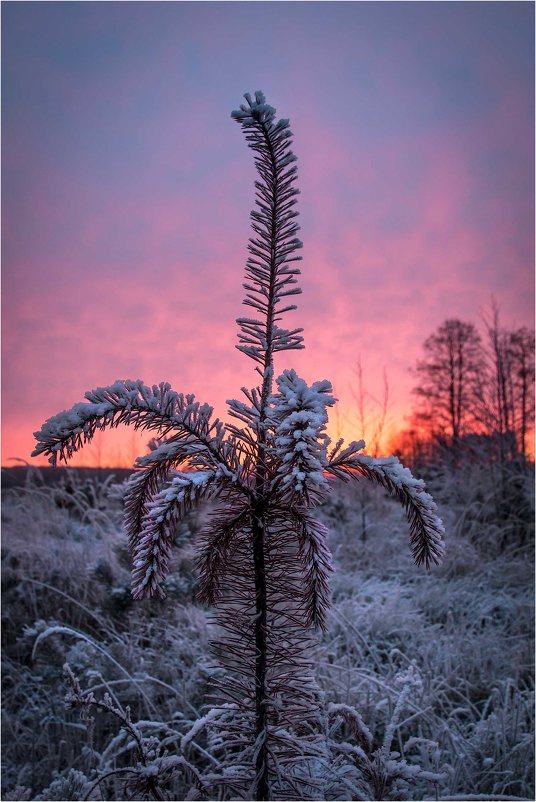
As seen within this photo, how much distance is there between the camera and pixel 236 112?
1.19 m

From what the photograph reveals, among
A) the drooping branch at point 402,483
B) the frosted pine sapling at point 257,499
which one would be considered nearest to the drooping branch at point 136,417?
the frosted pine sapling at point 257,499

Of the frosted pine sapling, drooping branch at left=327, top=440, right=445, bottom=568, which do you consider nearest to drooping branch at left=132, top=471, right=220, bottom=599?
the frosted pine sapling

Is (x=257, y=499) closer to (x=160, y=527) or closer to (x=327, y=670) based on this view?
(x=160, y=527)

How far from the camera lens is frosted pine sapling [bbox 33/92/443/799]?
112 centimetres

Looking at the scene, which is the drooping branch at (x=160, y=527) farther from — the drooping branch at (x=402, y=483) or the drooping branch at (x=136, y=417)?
the drooping branch at (x=402, y=483)

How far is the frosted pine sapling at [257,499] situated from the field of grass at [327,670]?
15 centimetres

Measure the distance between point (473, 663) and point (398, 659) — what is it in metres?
0.48

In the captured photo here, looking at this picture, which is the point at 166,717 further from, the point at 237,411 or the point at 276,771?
the point at 237,411

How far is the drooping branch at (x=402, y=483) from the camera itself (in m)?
1.19

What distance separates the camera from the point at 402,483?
1.20m

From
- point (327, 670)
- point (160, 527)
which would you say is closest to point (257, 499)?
point (160, 527)

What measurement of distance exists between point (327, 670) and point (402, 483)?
238 cm

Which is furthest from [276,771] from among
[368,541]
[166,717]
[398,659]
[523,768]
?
[368,541]

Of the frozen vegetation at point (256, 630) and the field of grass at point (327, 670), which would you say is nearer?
the frozen vegetation at point (256, 630)
